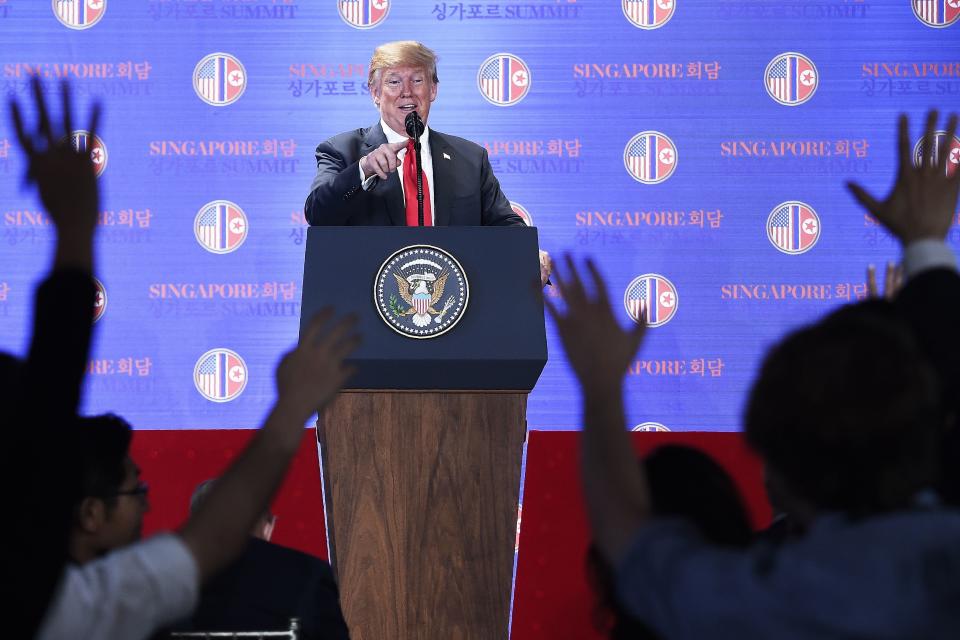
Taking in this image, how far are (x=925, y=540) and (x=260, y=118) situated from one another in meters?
4.68

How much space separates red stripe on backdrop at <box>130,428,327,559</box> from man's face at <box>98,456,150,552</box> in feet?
7.22

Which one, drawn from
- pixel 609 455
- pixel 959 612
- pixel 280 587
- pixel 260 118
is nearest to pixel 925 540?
pixel 959 612

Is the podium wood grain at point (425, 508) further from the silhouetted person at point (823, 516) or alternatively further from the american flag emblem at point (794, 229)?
the american flag emblem at point (794, 229)

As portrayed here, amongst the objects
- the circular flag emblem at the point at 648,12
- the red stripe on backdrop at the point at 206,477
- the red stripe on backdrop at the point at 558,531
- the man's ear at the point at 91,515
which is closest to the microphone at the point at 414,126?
the red stripe on backdrop at the point at 558,531

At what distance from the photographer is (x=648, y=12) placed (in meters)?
5.32

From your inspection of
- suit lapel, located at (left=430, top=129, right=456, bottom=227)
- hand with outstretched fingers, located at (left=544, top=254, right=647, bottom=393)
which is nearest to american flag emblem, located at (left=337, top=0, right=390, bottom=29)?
suit lapel, located at (left=430, top=129, right=456, bottom=227)

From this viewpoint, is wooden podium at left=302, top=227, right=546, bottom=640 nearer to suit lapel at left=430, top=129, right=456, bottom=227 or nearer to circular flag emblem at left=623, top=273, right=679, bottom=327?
suit lapel at left=430, top=129, right=456, bottom=227

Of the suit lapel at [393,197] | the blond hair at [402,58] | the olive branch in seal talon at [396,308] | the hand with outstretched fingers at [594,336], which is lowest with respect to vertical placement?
the hand with outstretched fingers at [594,336]

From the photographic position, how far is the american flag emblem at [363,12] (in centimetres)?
530

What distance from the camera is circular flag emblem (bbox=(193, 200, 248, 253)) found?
5195 millimetres

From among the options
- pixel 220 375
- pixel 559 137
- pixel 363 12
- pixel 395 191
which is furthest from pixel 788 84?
pixel 220 375

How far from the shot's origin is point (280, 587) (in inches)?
88.3

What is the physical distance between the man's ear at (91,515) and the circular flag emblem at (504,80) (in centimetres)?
385

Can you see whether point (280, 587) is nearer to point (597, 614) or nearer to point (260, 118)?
point (597, 614)
